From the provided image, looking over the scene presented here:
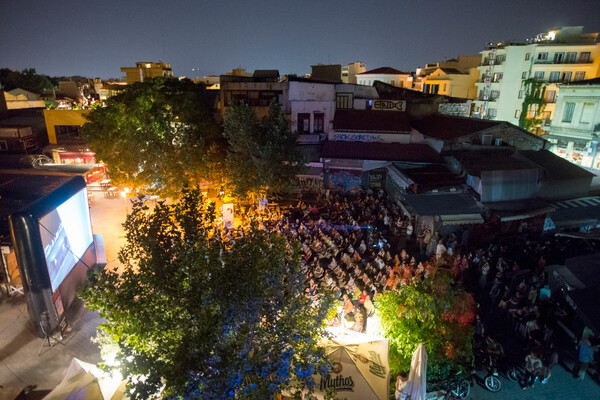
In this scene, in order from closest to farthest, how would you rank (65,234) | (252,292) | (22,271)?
(252,292), (22,271), (65,234)

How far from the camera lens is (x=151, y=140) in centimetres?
1839

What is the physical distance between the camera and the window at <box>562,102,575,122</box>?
2974cm

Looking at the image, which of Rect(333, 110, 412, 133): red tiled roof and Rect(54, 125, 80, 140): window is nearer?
Rect(333, 110, 412, 133): red tiled roof

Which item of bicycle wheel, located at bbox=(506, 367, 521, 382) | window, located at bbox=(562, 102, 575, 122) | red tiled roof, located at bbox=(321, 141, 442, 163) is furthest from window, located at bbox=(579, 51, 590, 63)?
bicycle wheel, located at bbox=(506, 367, 521, 382)

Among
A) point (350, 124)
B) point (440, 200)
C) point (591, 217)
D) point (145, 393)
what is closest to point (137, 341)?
point (145, 393)

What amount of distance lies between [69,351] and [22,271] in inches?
116

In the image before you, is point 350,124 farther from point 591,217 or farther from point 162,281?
point 162,281

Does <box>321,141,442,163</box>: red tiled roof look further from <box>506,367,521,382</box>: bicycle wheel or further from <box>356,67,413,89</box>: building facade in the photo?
<box>356,67,413,89</box>: building facade

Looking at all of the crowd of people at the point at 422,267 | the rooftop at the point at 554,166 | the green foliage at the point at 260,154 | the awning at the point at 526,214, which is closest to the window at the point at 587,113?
the rooftop at the point at 554,166

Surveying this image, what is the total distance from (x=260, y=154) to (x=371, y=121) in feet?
38.8

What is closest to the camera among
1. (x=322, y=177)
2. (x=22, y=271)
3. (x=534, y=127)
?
(x=22, y=271)

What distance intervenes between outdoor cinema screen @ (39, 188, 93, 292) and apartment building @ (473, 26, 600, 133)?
1661 inches

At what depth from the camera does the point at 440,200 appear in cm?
1789

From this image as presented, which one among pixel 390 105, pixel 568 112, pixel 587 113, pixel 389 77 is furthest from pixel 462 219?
pixel 389 77
